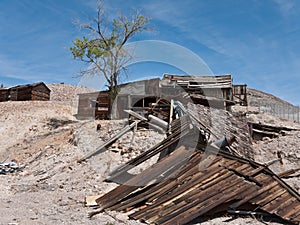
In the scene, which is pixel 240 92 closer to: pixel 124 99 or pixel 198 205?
pixel 124 99

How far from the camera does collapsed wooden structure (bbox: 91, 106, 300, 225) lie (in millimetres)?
5559

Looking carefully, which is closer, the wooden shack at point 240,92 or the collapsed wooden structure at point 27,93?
the wooden shack at point 240,92

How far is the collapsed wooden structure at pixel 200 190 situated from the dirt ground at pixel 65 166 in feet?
0.92

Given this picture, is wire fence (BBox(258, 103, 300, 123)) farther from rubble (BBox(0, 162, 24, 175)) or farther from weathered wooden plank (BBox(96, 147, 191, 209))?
weathered wooden plank (BBox(96, 147, 191, 209))

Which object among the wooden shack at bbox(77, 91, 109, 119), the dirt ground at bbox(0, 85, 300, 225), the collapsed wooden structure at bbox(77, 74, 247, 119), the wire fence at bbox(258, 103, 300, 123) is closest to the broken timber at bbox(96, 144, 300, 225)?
the dirt ground at bbox(0, 85, 300, 225)

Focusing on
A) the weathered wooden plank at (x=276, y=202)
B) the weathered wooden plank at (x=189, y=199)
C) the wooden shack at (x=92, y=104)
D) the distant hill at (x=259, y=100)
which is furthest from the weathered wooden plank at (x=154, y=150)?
the distant hill at (x=259, y=100)

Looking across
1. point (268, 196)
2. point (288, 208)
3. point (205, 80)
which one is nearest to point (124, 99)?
point (205, 80)

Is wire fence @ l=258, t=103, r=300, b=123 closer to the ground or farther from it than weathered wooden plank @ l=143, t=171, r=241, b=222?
farther from it

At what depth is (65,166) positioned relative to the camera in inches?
437

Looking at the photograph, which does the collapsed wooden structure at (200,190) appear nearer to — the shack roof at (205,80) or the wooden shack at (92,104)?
the wooden shack at (92,104)

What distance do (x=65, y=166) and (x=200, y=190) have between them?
666 centimetres

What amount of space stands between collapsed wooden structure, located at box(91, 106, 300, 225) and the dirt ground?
11.0 inches

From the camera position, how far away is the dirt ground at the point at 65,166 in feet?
19.7

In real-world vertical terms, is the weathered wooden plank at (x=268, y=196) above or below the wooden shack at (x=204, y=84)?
below
